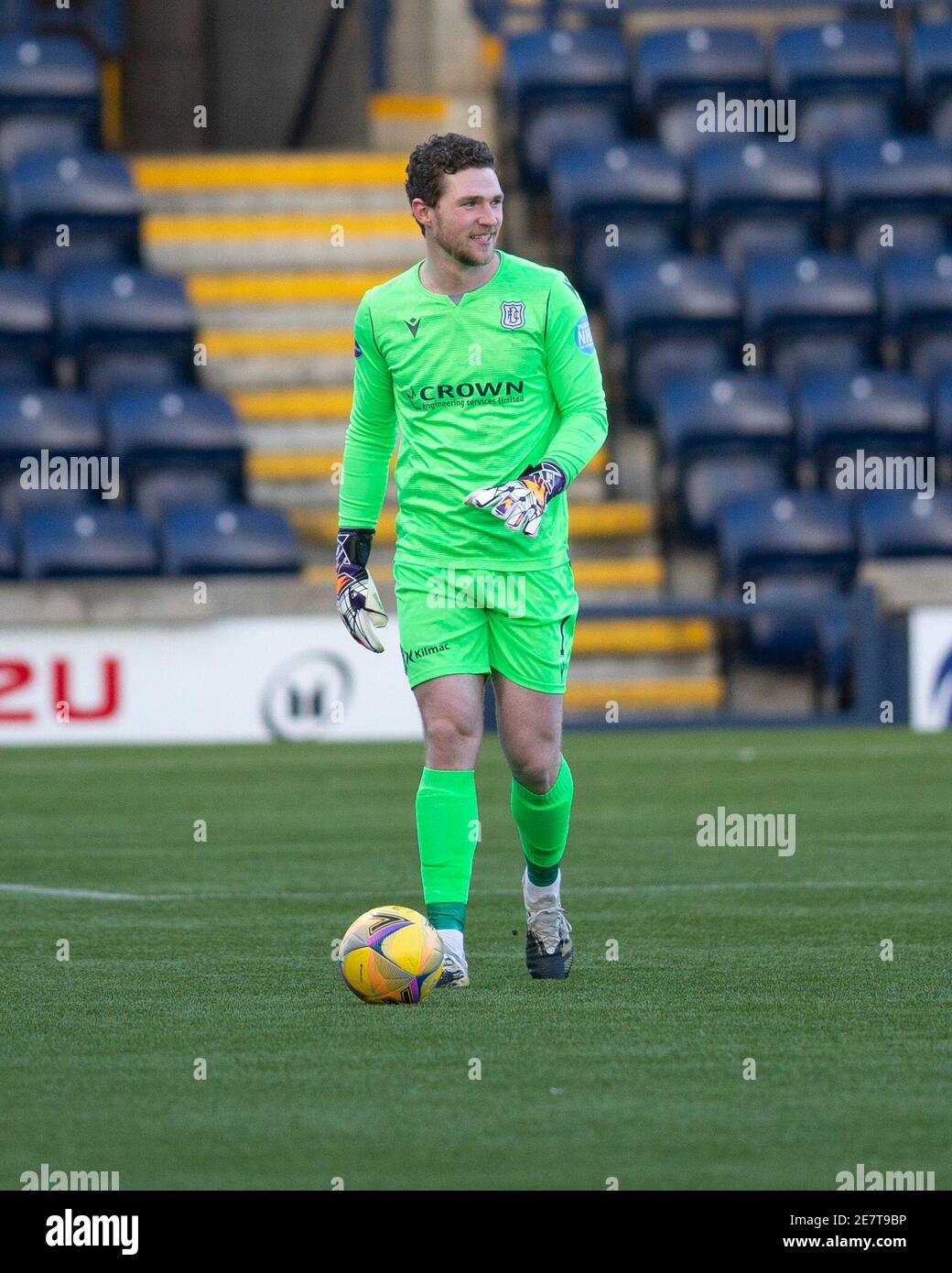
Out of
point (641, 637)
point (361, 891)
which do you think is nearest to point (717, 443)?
point (641, 637)

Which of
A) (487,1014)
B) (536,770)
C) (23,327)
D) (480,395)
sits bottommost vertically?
(487,1014)

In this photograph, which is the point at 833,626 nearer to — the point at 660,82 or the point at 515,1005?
the point at 660,82

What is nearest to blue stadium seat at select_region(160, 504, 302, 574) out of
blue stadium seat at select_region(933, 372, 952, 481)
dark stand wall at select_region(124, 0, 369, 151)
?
blue stadium seat at select_region(933, 372, 952, 481)

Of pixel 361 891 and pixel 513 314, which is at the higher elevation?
pixel 513 314

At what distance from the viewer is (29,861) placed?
8.91 metres

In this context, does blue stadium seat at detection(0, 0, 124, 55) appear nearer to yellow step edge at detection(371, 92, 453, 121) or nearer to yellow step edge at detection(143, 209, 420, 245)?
yellow step edge at detection(143, 209, 420, 245)

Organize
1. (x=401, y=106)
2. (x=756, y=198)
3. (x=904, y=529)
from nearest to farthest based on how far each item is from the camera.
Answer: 1. (x=904, y=529)
2. (x=756, y=198)
3. (x=401, y=106)

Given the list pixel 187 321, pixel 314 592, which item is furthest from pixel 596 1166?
pixel 187 321

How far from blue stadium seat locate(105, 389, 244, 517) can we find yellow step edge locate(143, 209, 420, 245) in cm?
244

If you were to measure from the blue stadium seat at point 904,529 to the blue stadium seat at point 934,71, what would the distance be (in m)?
4.11

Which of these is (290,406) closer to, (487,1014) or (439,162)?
(439,162)

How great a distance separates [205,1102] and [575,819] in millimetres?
6148

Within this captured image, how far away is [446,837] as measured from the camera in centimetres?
578

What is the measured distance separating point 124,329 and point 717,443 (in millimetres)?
4385
